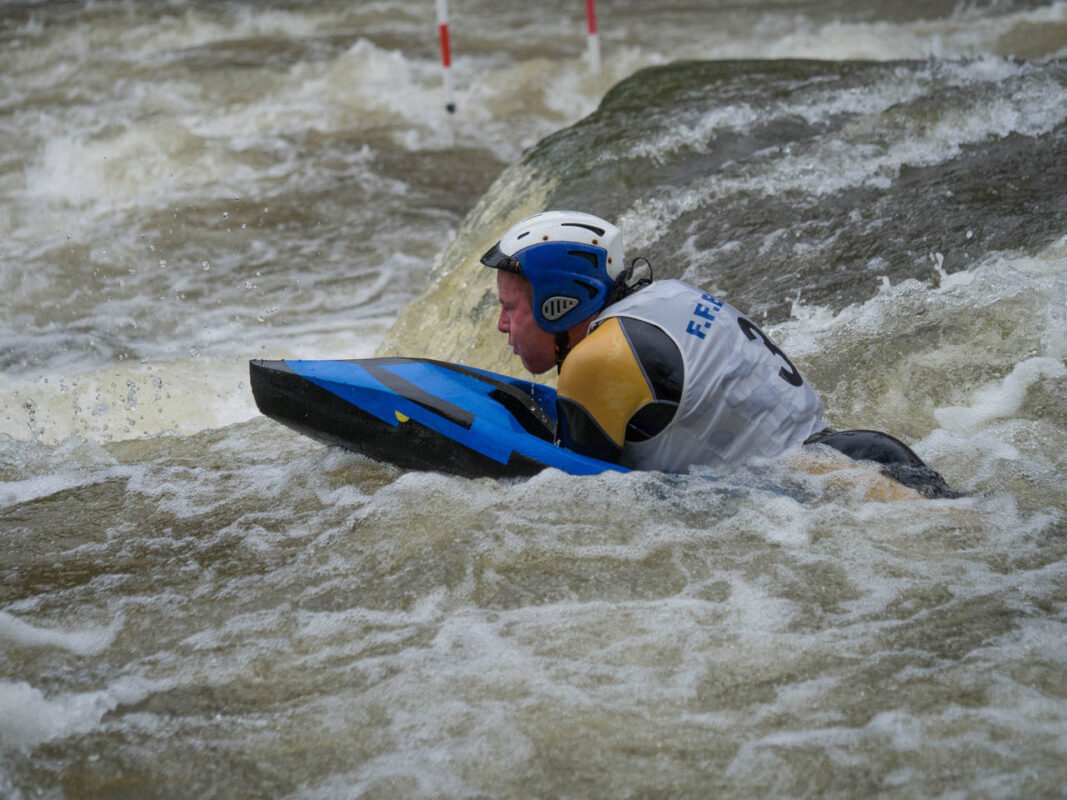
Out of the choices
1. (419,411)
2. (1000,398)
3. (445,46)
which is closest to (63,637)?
(419,411)

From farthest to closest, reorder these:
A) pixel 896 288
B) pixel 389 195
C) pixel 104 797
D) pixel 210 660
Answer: pixel 389 195, pixel 896 288, pixel 210 660, pixel 104 797

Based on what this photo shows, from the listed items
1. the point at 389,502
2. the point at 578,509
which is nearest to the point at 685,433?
the point at 578,509

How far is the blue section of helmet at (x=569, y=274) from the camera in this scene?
3.67 metres

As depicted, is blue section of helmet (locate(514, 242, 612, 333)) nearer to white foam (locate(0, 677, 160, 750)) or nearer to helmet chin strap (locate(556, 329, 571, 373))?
helmet chin strap (locate(556, 329, 571, 373))

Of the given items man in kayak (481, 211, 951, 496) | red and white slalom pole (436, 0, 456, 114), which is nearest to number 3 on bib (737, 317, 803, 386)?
man in kayak (481, 211, 951, 496)

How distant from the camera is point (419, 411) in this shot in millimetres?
3924

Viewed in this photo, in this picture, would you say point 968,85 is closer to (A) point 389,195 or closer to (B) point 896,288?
(B) point 896,288

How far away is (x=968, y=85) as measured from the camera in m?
7.01

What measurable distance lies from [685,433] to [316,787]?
150 cm

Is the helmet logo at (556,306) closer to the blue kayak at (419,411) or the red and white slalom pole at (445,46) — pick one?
the blue kayak at (419,411)

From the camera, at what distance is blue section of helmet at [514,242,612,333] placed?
367 cm

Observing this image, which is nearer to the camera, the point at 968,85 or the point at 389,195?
the point at 968,85

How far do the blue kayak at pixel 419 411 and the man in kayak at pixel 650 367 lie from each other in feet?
0.77

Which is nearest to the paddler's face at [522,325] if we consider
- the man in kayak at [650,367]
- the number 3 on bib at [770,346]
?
the man in kayak at [650,367]
